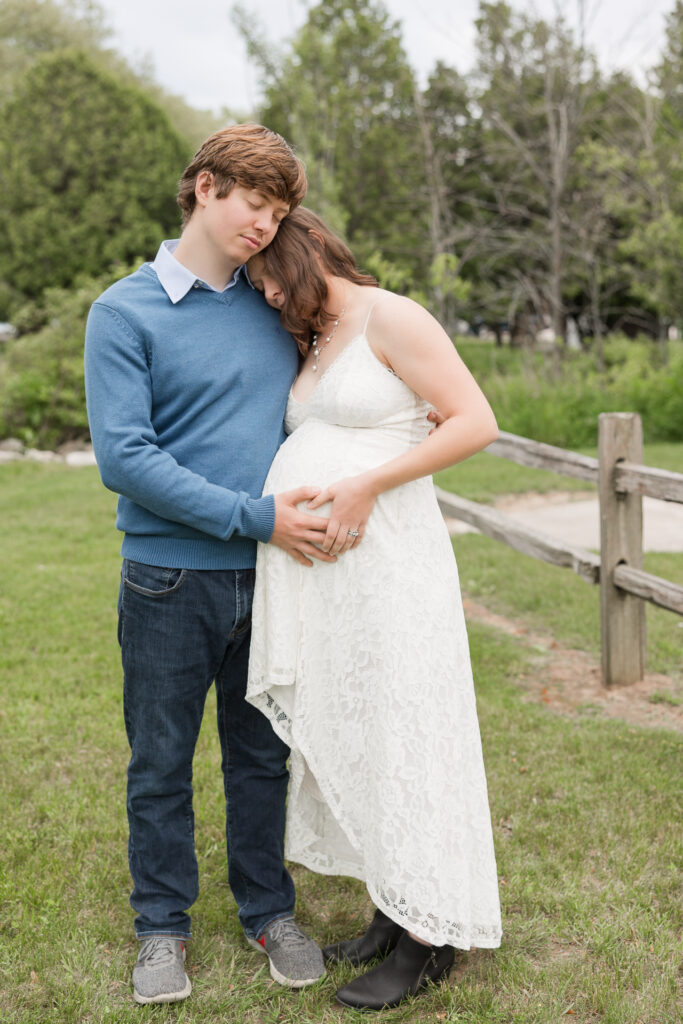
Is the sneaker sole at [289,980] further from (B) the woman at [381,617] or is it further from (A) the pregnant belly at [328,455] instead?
(A) the pregnant belly at [328,455]

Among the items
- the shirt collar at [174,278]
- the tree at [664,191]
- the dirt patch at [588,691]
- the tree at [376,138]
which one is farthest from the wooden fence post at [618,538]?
the tree at [376,138]

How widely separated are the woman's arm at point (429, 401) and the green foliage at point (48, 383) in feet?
34.8

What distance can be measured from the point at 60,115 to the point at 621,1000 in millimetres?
16969

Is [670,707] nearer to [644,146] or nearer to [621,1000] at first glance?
[621,1000]

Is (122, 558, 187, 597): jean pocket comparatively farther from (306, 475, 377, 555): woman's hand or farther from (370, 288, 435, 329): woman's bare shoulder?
(370, 288, 435, 329): woman's bare shoulder

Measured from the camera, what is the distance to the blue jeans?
7.88ft

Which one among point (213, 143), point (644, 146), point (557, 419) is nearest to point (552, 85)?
point (644, 146)

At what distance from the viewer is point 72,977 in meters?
2.54

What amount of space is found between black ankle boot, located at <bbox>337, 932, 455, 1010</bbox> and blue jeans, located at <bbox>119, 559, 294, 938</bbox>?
1.09 ft

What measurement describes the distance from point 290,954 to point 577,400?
1025cm

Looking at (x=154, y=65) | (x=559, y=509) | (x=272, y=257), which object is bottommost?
(x=559, y=509)

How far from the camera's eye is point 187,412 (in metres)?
2.37

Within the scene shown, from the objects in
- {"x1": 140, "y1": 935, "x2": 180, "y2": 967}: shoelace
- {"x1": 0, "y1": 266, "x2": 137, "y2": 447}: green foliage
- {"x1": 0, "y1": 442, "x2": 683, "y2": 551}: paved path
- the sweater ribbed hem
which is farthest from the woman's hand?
{"x1": 0, "y1": 266, "x2": 137, "y2": 447}: green foliage

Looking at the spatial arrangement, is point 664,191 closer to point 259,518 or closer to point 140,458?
point 259,518
